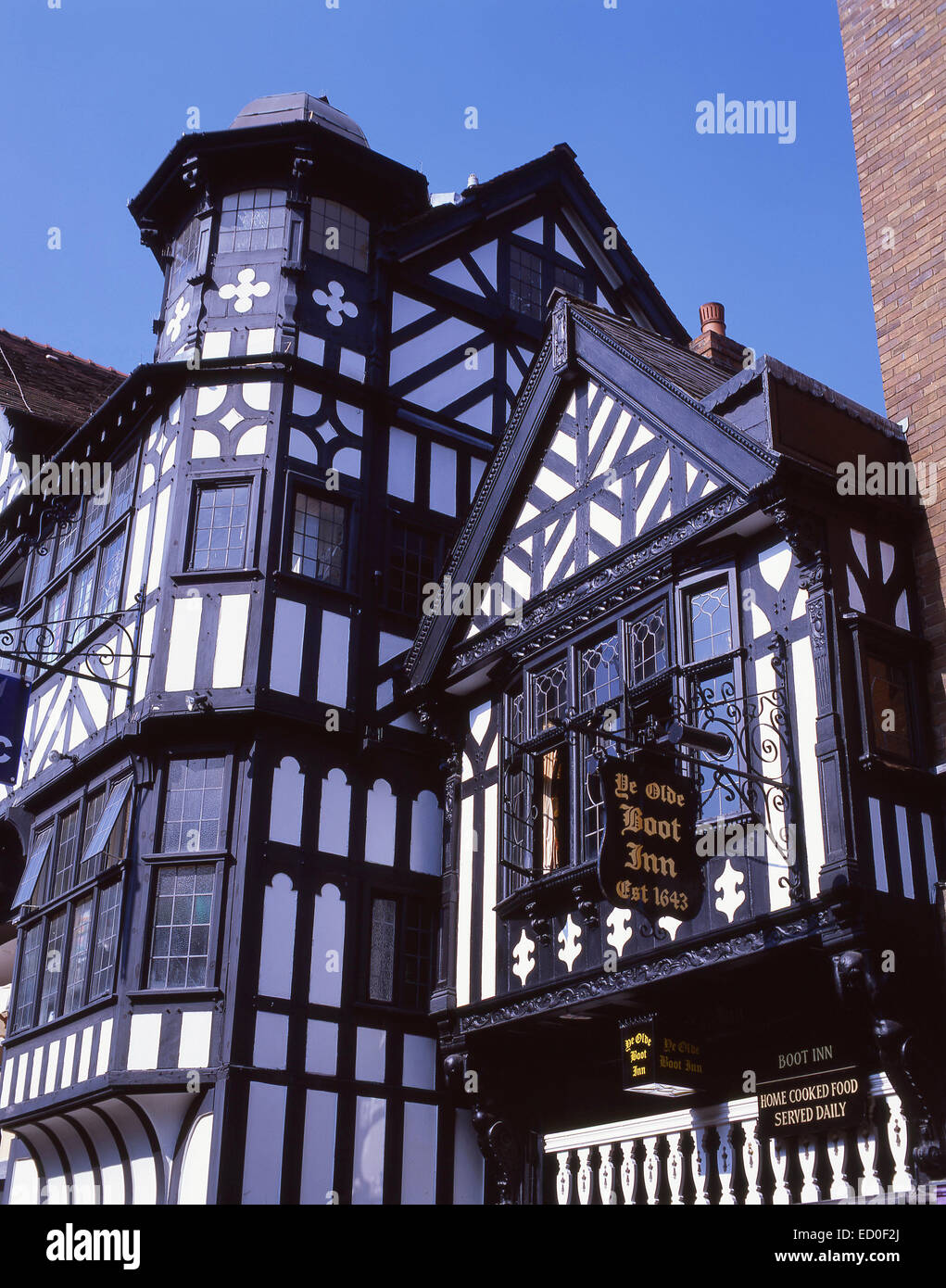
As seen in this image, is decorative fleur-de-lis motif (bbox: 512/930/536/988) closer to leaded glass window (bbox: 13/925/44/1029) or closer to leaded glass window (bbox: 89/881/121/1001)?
leaded glass window (bbox: 89/881/121/1001)

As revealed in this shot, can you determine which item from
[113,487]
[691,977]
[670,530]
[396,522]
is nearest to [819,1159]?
[691,977]

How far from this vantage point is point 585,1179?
1220 cm

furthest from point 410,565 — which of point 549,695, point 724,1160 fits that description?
point 724,1160

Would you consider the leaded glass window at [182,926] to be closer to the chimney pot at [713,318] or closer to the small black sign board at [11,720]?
the small black sign board at [11,720]

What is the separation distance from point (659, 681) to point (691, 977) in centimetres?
236

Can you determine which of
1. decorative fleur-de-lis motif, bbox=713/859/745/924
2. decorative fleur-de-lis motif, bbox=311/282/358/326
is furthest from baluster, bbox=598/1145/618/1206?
decorative fleur-de-lis motif, bbox=311/282/358/326

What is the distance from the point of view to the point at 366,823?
47.6ft

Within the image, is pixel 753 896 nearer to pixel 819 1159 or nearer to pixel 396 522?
pixel 819 1159

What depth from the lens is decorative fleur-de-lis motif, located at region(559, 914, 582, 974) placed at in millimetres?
11891

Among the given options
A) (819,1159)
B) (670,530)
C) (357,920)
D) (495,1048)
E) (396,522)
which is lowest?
(819,1159)

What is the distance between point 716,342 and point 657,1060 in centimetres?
984

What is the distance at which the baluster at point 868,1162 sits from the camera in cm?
→ 956

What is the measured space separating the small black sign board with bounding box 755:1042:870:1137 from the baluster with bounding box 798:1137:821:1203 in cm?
10

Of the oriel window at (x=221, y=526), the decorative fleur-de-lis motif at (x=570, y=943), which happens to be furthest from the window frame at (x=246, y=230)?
the decorative fleur-de-lis motif at (x=570, y=943)
